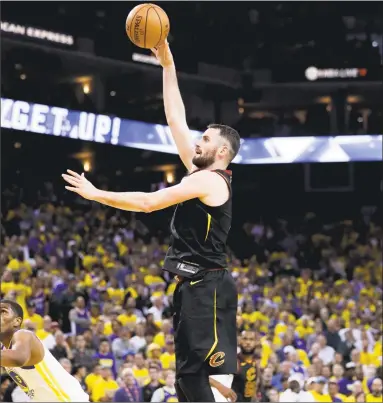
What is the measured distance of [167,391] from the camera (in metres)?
11.6

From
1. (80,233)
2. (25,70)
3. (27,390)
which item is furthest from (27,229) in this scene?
(27,390)

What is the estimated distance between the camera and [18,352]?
4402 millimetres

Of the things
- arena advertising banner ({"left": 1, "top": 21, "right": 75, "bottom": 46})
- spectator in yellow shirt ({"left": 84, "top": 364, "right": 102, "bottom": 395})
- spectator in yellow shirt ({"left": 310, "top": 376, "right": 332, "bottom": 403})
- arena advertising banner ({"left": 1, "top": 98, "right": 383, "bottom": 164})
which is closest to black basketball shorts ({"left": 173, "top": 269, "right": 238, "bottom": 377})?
spectator in yellow shirt ({"left": 84, "top": 364, "right": 102, "bottom": 395})

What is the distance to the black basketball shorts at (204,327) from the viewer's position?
493 centimetres

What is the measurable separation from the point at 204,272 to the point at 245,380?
412 cm

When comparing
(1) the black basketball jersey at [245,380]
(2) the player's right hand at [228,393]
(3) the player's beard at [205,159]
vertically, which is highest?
(3) the player's beard at [205,159]

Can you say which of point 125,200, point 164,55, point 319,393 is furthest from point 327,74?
point 125,200

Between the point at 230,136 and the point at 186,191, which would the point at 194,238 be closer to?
the point at 186,191

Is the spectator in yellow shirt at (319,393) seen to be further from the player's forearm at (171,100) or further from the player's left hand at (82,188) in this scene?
the player's left hand at (82,188)

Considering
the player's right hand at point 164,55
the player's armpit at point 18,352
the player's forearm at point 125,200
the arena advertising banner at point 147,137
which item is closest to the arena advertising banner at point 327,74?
the arena advertising banner at point 147,137

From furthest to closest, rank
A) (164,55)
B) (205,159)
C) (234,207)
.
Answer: (234,207)
(164,55)
(205,159)

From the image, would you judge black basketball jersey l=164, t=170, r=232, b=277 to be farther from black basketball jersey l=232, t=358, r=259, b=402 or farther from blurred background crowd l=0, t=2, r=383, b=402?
blurred background crowd l=0, t=2, r=383, b=402

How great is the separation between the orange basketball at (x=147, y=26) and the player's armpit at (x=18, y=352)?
1.99 meters

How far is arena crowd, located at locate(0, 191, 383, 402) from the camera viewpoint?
12.3 meters
